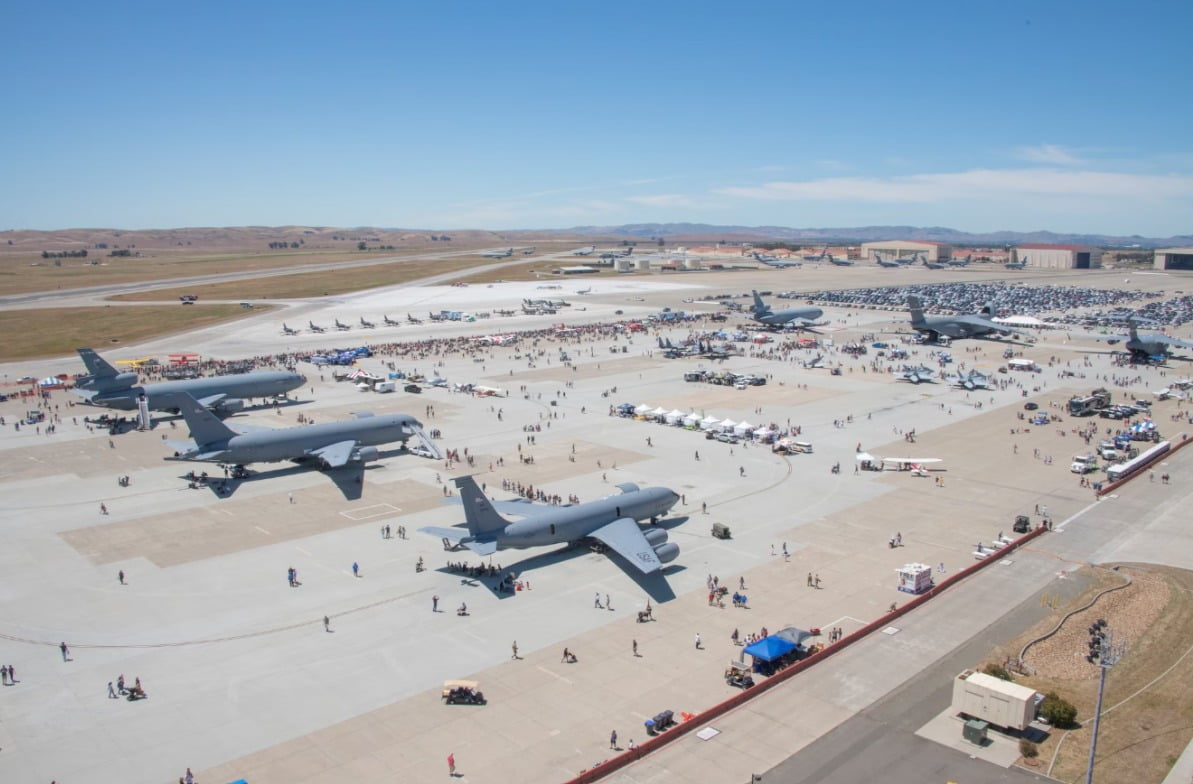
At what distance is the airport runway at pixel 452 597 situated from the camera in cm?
3147

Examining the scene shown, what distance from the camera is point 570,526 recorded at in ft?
161

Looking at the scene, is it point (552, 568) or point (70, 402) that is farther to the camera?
point (70, 402)

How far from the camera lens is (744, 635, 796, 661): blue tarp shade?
35.9 metres

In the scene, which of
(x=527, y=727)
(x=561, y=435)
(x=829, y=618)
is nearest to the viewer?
(x=527, y=727)

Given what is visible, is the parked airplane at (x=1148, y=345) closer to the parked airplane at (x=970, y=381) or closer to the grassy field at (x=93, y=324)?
the parked airplane at (x=970, y=381)

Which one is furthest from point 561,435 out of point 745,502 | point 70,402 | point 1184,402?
point 1184,402

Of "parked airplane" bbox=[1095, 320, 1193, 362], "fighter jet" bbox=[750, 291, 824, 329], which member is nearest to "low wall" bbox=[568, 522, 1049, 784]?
"parked airplane" bbox=[1095, 320, 1193, 362]

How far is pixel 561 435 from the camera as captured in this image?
79.2 m

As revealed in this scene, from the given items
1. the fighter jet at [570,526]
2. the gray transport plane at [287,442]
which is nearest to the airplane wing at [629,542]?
the fighter jet at [570,526]

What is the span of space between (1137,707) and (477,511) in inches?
1260

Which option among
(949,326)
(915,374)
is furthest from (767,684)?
(949,326)

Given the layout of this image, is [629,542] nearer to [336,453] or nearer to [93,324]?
[336,453]

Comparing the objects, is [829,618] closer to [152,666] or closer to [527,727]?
[527,727]

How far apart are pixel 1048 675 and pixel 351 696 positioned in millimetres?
30503
